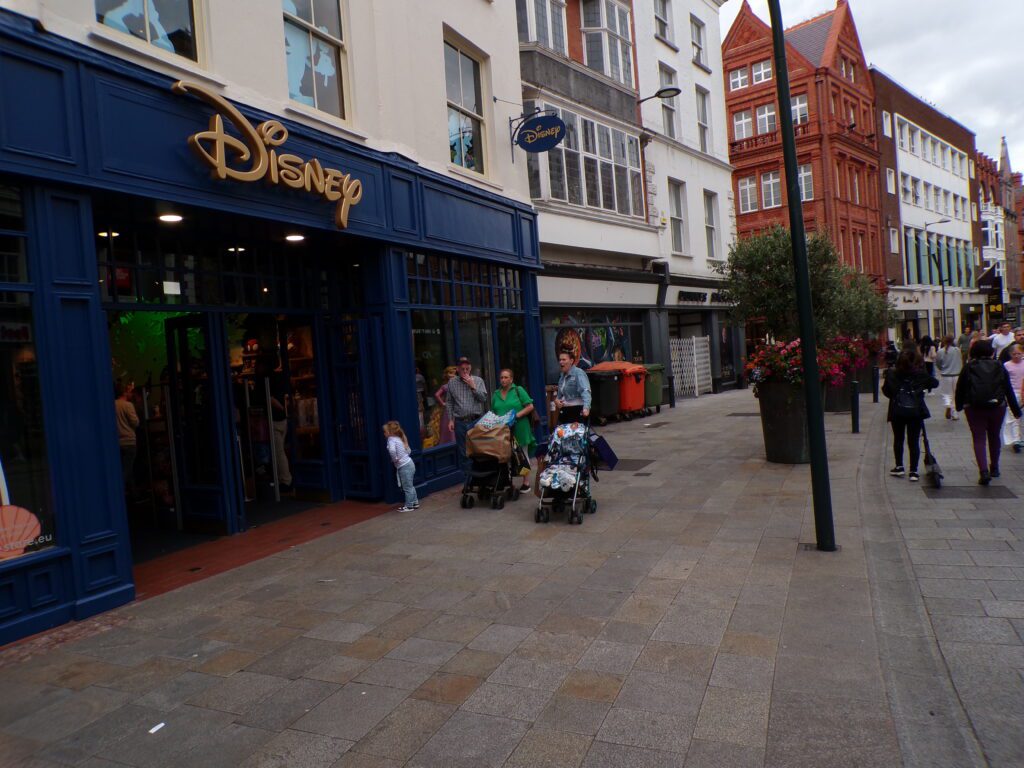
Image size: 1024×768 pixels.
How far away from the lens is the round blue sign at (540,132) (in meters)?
12.1

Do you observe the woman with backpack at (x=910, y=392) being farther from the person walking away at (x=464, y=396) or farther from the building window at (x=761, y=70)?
the building window at (x=761, y=70)

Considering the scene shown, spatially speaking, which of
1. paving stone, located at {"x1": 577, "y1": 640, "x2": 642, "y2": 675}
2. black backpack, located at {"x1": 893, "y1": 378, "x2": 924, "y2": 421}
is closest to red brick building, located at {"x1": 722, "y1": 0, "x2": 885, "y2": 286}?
black backpack, located at {"x1": 893, "y1": 378, "x2": 924, "y2": 421}

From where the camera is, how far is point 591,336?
1781cm

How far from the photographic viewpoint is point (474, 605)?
5352 millimetres

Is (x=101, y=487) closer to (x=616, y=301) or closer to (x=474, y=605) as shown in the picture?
(x=474, y=605)

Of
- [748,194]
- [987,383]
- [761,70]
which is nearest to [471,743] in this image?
[987,383]

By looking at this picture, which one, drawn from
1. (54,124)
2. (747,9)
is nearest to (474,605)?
(54,124)

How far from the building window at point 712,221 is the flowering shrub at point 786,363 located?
43.6ft

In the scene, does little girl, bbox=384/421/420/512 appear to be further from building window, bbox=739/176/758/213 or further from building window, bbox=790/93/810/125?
building window, bbox=790/93/810/125

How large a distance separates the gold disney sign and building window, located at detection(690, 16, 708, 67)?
19211mm

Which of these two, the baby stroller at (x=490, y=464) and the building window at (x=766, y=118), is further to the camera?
the building window at (x=766, y=118)

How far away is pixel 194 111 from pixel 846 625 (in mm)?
6741

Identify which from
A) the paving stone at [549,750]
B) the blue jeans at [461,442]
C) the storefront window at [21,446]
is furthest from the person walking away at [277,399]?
the paving stone at [549,750]

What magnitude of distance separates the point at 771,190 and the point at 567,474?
32.1 metres
